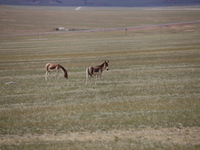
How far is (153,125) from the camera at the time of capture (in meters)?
13.1

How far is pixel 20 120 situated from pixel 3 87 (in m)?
9.04

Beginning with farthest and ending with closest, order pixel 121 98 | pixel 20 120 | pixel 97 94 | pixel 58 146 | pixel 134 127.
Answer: pixel 97 94
pixel 121 98
pixel 20 120
pixel 134 127
pixel 58 146

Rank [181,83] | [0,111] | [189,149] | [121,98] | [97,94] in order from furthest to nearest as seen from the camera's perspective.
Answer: [181,83], [97,94], [121,98], [0,111], [189,149]

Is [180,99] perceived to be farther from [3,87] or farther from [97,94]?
[3,87]

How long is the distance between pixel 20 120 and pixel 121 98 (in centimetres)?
578

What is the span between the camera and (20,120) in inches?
588

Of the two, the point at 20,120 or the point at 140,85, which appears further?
the point at 140,85

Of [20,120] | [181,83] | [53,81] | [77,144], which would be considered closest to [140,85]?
[181,83]

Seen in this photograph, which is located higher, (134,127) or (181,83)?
(181,83)

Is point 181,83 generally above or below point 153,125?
above

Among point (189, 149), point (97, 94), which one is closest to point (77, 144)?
point (189, 149)

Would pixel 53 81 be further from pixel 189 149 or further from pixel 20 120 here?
pixel 189 149

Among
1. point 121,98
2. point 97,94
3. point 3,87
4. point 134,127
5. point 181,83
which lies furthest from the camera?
point 3,87

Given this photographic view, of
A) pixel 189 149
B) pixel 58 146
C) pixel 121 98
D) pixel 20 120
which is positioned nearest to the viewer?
pixel 189 149
